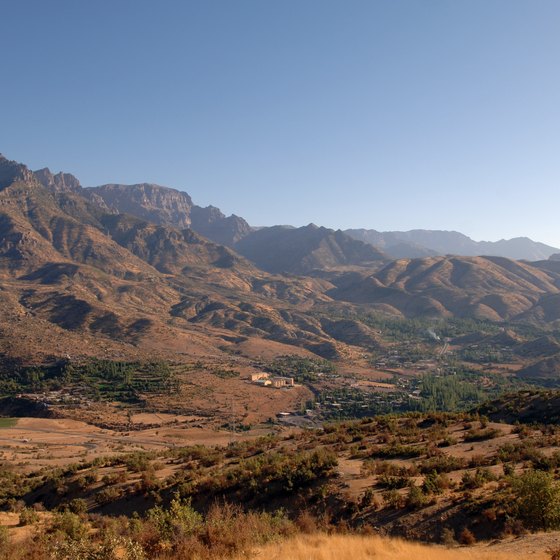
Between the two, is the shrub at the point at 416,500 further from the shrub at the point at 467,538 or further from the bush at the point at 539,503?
the bush at the point at 539,503

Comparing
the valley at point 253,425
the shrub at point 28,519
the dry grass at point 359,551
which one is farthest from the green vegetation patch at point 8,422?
the dry grass at point 359,551

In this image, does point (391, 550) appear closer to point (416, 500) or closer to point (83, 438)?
point (416, 500)

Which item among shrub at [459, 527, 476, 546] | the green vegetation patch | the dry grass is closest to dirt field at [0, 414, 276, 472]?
the green vegetation patch

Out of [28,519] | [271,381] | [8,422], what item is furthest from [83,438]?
[271,381]

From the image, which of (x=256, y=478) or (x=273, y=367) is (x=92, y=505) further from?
(x=273, y=367)

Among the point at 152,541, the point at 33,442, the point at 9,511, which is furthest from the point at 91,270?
the point at 152,541

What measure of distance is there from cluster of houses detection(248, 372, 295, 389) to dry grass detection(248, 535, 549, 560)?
288ft

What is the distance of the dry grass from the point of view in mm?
10835

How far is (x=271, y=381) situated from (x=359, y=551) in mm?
92575

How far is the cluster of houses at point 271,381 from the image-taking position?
328 feet

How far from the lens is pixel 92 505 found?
22.5m

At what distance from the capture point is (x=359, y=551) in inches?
446

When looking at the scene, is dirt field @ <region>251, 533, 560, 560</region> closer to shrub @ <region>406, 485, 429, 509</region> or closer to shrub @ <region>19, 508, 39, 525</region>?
shrub @ <region>406, 485, 429, 509</region>

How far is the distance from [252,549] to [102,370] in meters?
96.1
